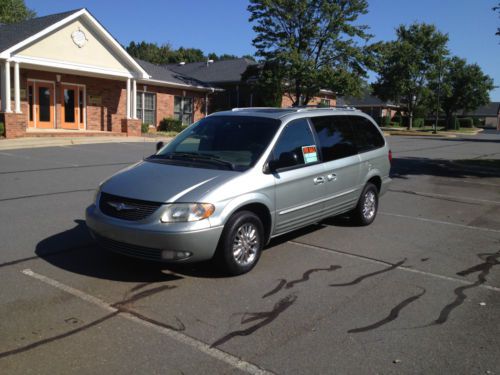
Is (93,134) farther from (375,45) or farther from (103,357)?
(103,357)

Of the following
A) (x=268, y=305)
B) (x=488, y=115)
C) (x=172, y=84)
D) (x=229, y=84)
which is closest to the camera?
(x=268, y=305)

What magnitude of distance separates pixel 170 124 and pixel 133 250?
83.1ft

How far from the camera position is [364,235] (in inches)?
284

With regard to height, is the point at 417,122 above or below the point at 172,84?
below

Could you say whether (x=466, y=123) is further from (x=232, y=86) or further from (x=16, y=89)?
(x=16, y=89)

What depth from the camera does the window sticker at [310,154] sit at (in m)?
6.19

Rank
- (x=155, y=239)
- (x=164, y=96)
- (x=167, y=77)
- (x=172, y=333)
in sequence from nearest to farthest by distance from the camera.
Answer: (x=172, y=333), (x=155, y=239), (x=164, y=96), (x=167, y=77)

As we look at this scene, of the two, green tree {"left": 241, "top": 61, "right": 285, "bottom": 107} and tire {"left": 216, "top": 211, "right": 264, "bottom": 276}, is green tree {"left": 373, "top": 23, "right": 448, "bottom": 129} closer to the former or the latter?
green tree {"left": 241, "top": 61, "right": 285, "bottom": 107}

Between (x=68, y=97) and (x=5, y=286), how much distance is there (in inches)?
854

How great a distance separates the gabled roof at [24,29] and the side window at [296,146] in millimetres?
18027

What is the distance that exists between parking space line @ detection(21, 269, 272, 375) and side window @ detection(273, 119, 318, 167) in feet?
8.13

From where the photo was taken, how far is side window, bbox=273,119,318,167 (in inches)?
231

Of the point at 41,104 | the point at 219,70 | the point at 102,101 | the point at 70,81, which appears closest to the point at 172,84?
the point at 102,101

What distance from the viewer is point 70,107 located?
81.6 feet
